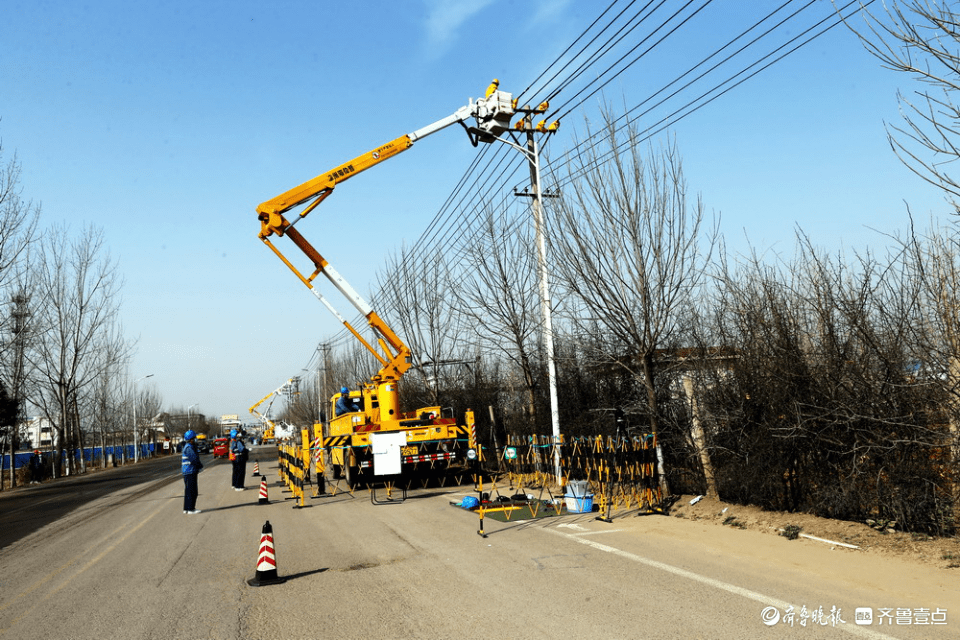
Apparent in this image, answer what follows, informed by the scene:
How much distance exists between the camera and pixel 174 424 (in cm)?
15325

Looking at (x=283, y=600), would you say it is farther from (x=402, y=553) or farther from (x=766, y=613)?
(x=766, y=613)

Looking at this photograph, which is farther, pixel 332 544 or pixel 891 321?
pixel 332 544

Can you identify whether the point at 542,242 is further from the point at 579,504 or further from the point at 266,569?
the point at 266,569

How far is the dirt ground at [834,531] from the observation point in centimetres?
730

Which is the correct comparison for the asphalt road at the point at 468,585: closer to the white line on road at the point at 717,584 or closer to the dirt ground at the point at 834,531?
the white line on road at the point at 717,584

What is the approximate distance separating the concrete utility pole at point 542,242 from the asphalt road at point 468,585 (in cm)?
422

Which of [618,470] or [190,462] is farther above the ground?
[190,462]

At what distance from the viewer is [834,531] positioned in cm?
865

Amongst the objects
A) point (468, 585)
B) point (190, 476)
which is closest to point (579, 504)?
point (468, 585)

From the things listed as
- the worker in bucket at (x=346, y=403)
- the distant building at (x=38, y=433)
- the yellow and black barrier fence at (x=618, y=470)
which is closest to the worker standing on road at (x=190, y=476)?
the worker in bucket at (x=346, y=403)

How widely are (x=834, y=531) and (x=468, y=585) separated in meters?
4.92

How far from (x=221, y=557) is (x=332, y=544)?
1478 millimetres

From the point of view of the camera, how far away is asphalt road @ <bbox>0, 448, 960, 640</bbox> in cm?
552

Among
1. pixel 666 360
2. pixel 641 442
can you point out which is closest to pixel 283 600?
pixel 641 442
